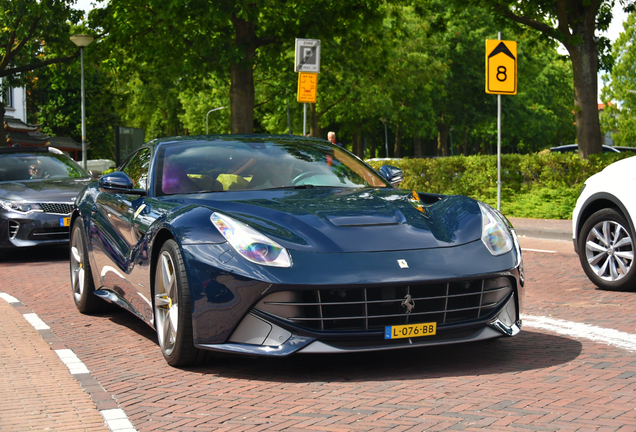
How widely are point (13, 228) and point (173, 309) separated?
24.5ft

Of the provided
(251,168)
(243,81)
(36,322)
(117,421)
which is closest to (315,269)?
(117,421)

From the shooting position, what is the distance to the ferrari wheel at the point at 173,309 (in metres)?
4.70

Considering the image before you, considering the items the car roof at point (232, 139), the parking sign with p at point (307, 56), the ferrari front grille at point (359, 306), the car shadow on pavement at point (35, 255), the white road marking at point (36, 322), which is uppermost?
the parking sign with p at point (307, 56)

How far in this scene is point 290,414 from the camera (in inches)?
155

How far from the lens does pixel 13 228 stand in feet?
38.2

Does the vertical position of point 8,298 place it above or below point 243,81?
below

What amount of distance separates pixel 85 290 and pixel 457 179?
529 inches

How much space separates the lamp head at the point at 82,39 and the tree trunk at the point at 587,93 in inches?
557

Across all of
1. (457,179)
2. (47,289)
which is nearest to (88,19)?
(457,179)

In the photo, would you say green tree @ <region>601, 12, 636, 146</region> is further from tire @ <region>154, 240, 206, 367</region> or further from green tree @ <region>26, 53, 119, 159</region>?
tire @ <region>154, 240, 206, 367</region>

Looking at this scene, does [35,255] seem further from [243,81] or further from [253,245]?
[243,81]

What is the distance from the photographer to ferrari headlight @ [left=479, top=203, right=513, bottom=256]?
4.86 meters

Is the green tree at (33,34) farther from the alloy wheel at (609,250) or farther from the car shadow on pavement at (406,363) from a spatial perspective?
the car shadow on pavement at (406,363)

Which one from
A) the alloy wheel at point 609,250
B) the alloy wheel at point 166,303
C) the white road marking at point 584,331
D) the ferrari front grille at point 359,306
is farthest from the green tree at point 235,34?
the ferrari front grille at point 359,306
